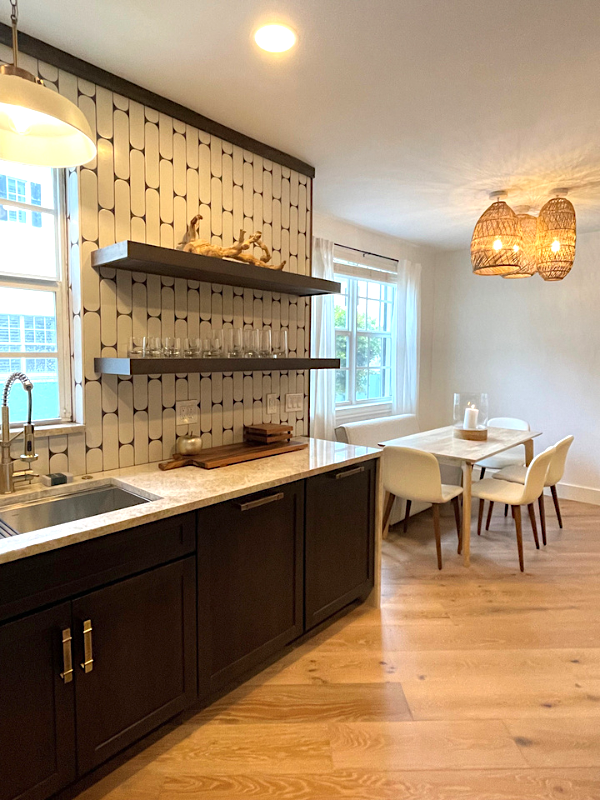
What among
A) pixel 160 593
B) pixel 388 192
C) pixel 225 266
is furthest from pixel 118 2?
pixel 388 192

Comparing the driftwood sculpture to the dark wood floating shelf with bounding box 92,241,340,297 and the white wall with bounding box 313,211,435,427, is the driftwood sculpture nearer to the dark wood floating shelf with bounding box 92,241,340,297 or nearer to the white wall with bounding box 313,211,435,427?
the dark wood floating shelf with bounding box 92,241,340,297

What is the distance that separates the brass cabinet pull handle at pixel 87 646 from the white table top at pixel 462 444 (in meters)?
2.32

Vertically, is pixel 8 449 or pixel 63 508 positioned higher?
pixel 8 449

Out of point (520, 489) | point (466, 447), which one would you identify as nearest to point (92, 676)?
point (466, 447)

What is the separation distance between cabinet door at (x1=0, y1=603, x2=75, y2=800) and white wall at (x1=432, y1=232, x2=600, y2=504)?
458 centimetres

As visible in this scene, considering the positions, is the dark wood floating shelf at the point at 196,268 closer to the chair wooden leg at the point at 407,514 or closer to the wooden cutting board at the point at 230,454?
the wooden cutting board at the point at 230,454

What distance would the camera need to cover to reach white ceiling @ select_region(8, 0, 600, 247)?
5.46 ft

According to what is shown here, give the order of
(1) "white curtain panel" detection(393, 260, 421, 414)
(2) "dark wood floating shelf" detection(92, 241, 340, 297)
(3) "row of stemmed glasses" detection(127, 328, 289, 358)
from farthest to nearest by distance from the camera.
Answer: (1) "white curtain panel" detection(393, 260, 421, 414)
(3) "row of stemmed glasses" detection(127, 328, 289, 358)
(2) "dark wood floating shelf" detection(92, 241, 340, 297)

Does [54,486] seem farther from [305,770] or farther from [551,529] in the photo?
[551,529]

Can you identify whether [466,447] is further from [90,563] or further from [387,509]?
[90,563]

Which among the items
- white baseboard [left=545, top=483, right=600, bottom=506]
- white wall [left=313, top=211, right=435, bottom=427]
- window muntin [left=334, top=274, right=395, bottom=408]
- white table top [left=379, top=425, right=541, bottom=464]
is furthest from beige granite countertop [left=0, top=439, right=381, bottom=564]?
white baseboard [left=545, top=483, right=600, bottom=506]

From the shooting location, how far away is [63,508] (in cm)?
186

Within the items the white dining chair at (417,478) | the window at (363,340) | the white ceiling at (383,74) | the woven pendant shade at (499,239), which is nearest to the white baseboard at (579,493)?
the window at (363,340)

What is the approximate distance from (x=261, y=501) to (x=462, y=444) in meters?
2.09
